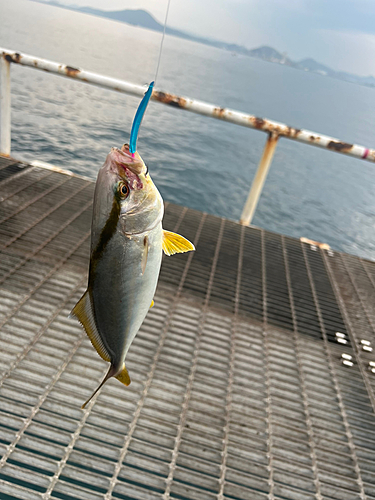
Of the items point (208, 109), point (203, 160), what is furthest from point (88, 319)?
point (203, 160)

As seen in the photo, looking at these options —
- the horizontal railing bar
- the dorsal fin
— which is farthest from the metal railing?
the dorsal fin

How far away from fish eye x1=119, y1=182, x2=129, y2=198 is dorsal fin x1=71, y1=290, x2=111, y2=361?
36 cm

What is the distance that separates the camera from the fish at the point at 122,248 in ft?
3.70

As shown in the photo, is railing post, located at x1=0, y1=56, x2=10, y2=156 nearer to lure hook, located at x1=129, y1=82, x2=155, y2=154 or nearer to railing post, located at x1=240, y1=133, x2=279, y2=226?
railing post, located at x1=240, y1=133, x2=279, y2=226

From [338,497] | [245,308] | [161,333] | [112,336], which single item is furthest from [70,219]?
[338,497]

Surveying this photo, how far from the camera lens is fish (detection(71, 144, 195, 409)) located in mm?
1127

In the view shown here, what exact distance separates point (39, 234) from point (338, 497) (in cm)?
334

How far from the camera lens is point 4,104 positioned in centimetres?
488

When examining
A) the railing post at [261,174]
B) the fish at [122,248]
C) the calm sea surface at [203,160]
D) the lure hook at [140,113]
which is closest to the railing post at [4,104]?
the railing post at [261,174]

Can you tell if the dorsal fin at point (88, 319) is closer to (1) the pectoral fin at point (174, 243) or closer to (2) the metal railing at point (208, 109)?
(1) the pectoral fin at point (174, 243)

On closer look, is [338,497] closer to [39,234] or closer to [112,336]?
[112,336]

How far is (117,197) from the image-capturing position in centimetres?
113

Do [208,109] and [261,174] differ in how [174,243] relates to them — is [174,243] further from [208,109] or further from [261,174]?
[261,174]

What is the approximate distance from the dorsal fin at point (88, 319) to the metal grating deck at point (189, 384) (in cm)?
112
